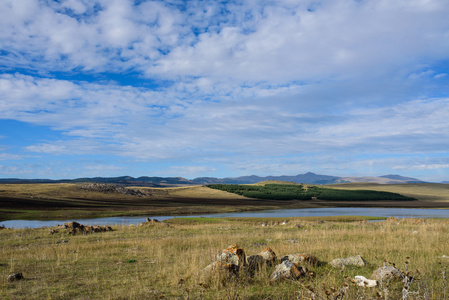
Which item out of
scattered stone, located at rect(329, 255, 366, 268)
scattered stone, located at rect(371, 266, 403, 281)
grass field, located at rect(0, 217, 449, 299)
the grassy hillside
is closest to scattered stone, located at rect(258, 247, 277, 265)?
grass field, located at rect(0, 217, 449, 299)

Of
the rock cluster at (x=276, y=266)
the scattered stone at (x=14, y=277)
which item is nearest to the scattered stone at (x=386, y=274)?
the rock cluster at (x=276, y=266)

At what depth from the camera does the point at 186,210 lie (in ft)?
209

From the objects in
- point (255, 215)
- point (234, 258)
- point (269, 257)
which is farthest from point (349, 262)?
point (255, 215)

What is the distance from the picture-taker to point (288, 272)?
24.8 ft

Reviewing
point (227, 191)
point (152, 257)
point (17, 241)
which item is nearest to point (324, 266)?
point (152, 257)

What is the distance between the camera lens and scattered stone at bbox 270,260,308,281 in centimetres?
747

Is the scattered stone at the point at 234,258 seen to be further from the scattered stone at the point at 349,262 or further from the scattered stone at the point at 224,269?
the scattered stone at the point at 349,262

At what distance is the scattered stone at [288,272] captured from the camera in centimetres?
747

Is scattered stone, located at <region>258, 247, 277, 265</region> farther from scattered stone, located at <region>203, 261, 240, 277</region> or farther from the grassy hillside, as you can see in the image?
the grassy hillside

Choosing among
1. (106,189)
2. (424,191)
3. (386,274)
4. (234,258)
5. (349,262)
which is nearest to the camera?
(386,274)

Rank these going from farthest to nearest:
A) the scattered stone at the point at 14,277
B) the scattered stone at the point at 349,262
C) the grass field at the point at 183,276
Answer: the scattered stone at the point at 349,262
the scattered stone at the point at 14,277
the grass field at the point at 183,276

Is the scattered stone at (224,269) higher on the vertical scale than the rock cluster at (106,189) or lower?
higher

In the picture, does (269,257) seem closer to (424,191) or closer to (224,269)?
(224,269)

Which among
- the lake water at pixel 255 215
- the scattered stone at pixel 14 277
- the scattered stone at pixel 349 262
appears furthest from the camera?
the lake water at pixel 255 215
